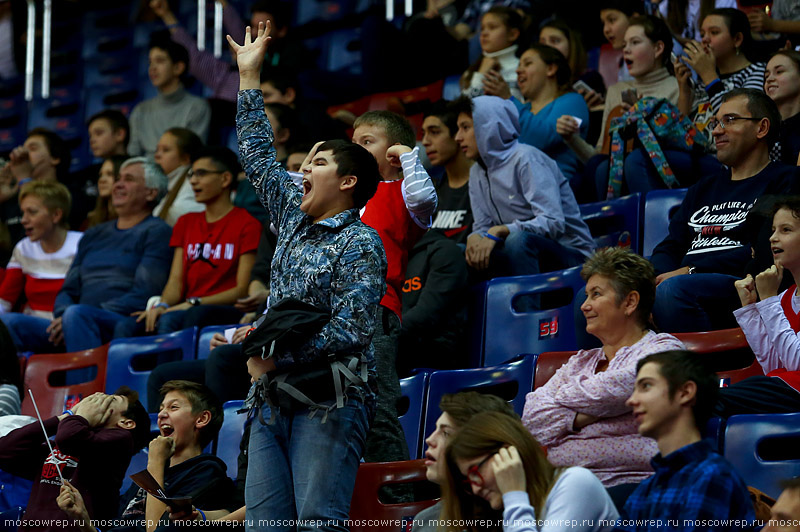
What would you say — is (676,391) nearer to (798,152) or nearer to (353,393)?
(353,393)

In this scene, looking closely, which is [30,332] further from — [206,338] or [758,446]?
[758,446]

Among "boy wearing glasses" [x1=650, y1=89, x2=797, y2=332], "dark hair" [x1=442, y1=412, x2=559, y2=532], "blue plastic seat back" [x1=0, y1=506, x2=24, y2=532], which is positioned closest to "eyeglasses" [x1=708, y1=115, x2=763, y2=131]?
"boy wearing glasses" [x1=650, y1=89, x2=797, y2=332]

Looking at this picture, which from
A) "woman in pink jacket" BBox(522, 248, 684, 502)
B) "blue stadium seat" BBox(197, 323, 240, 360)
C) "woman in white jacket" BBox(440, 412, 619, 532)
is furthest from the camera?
"blue stadium seat" BBox(197, 323, 240, 360)

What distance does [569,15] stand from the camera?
749cm

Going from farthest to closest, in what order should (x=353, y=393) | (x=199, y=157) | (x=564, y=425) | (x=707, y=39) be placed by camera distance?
(x=199, y=157)
(x=707, y=39)
(x=564, y=425)
(x=353, y=393)

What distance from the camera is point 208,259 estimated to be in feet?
19.1

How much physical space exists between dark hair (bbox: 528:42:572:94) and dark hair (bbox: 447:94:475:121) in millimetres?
777

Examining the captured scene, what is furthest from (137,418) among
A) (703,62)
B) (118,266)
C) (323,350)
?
(703,62)

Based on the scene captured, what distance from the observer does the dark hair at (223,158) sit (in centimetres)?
600

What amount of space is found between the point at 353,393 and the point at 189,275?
3029 mm

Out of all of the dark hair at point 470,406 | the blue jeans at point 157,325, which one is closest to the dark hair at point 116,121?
the blue jeans at point 157,325

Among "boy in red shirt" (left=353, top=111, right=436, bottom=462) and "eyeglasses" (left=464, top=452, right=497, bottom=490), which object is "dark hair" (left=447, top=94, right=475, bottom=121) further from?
"eyeglasses" (left=464, top=452, right=497, bottom=490)

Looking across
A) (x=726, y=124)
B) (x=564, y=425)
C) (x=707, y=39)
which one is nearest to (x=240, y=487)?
(x=564, y=425)

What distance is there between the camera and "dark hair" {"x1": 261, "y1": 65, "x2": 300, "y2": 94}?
7.27 metres
